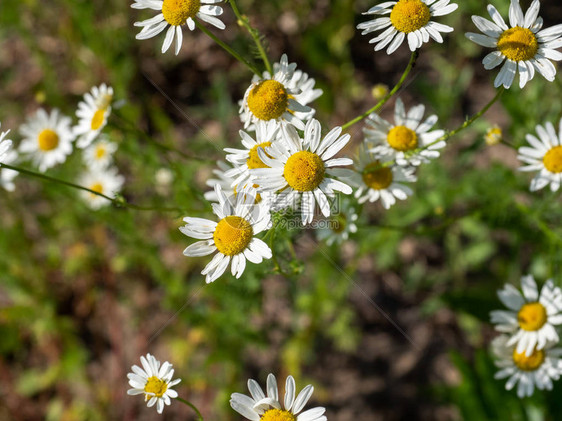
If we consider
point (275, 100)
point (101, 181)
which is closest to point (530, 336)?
point (275, 100)

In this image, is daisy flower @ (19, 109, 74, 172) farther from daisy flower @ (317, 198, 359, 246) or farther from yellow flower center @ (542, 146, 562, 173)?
yellow flower center @ (542, 146, 562, 173)

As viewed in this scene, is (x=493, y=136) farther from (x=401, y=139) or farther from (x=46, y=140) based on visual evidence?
(x=46, y=140)

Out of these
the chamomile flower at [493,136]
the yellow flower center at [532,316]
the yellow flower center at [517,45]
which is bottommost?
the yellow flower center at [532,316]

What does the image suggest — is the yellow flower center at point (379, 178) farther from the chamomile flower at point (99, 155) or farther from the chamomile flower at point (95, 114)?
the chamomile flower at point (99, 155)

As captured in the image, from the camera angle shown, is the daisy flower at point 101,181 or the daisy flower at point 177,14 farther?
the daisy flower at point 101,181

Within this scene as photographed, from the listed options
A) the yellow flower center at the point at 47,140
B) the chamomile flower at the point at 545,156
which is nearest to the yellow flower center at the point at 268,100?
the chamomile flower at the point at 545,156

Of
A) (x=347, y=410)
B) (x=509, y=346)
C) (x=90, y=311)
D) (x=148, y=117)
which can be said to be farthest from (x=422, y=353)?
(x=148, y=117)
